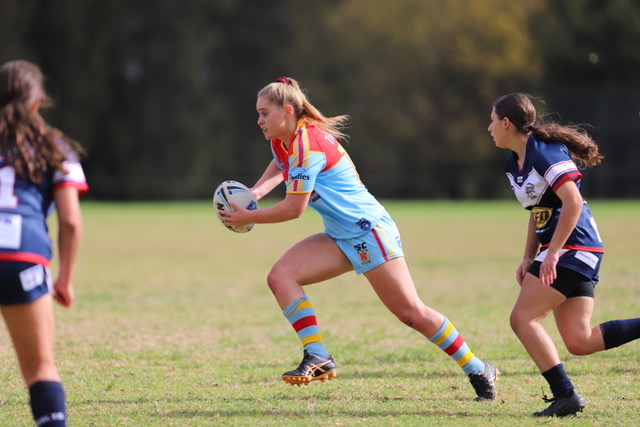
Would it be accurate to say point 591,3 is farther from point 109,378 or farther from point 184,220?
point 109,378

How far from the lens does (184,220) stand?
27984 millimetres

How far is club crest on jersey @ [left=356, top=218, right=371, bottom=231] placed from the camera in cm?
550

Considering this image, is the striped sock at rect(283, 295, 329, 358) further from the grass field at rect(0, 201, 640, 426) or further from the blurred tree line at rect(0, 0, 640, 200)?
the blurred tree line at rect(0, 0, 640, 200)

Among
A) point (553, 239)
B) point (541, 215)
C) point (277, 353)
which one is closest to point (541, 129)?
point (541, 215)

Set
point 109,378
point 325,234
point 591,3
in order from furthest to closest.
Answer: point 591,3 < point 109,378 < point 325,234

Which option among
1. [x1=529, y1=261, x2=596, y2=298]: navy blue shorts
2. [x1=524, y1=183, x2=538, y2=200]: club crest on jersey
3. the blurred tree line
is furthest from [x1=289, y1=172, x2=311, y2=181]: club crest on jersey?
the blurred tree line

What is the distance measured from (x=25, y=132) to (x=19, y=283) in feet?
2.16

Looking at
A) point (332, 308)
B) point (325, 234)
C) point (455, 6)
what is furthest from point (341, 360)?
point (455, 6)

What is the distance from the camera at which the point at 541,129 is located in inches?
206

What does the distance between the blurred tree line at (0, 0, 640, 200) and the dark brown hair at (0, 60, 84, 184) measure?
1528 inches

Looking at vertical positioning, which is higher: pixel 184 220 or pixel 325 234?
pixel 325 234

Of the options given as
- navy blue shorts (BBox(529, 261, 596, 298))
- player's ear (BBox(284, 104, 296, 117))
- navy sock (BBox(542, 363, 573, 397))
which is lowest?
navy sock (BBox(542, 363, 573, 397))

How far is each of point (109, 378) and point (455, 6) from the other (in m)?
44.6

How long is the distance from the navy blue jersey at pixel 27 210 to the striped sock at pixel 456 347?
2.50m
